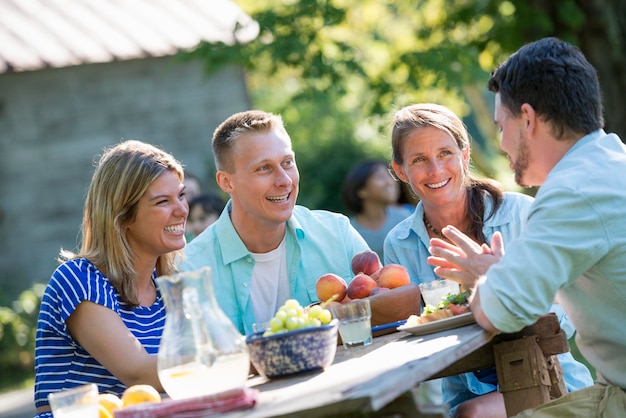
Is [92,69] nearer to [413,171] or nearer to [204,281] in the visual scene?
[413,171]

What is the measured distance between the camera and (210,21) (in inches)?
615

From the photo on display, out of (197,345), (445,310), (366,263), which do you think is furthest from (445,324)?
(197,345)

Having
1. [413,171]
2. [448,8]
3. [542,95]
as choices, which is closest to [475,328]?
[542,95]

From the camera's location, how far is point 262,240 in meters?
4.90

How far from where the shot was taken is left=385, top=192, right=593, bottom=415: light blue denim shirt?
4.37m

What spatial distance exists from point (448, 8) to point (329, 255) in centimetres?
798

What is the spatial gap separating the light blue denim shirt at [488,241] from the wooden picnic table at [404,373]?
0.60 meters

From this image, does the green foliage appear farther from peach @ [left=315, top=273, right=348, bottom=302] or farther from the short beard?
the short beard

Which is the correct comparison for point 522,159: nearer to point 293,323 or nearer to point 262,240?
point 293,323

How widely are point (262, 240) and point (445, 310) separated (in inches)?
56.9

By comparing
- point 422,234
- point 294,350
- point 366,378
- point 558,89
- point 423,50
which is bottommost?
point 366,378

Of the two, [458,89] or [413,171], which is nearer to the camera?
[413,171]

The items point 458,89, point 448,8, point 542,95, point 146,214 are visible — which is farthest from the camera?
point 448,8

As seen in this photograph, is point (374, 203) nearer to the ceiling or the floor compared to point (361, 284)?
nearer to the ceiling
